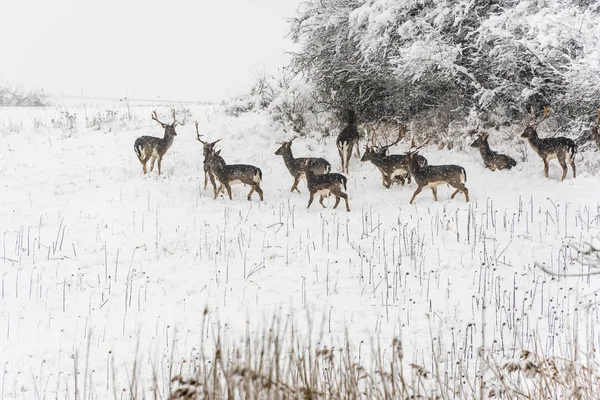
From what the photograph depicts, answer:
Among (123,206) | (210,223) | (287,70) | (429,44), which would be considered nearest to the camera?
(210,223)

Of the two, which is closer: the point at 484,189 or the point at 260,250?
the point at 260,250

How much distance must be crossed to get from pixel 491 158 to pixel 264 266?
23.1 ft

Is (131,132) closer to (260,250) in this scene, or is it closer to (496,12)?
(260,250)

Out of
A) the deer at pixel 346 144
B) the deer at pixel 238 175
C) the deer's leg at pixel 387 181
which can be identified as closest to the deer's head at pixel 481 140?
the deer's leg at pixel 387 181

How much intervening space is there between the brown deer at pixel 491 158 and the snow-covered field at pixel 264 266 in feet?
0.66

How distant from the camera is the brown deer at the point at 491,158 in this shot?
40.1 feet

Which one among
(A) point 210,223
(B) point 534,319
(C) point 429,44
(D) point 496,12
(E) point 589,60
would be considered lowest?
(B) point 534,319

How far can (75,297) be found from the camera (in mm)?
6637

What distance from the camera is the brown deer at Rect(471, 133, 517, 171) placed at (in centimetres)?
1222

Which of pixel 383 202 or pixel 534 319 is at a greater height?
pixel 383 202

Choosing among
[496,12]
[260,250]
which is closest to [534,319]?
[260,250]

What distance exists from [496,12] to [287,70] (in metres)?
7.17

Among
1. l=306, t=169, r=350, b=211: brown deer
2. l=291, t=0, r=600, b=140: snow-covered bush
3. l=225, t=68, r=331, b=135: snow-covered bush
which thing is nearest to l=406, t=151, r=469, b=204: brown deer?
l=306, t=169, r=350, b=211: brown deer

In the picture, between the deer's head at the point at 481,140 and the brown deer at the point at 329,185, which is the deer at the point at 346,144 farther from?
the deer's head at the point at 481,140
